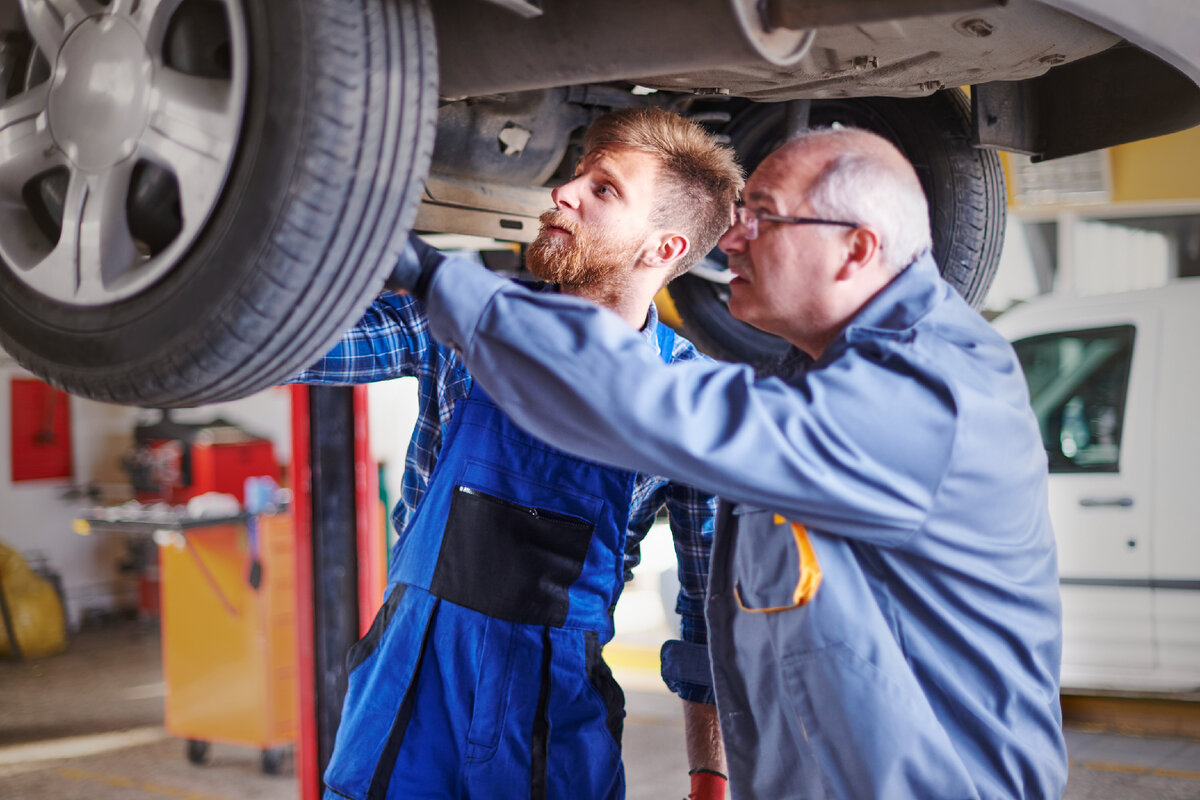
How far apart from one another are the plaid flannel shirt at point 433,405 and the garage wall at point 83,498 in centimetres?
527

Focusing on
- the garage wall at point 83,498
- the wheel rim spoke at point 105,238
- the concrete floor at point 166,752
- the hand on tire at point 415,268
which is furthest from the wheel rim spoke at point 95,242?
the garage wall at point 83,498

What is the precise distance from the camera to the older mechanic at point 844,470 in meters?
0.97

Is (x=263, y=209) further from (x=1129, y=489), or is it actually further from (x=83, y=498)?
(x=83, y=498)

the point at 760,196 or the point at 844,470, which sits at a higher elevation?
the point at 760,196

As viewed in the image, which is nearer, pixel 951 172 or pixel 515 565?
pixel 515 565

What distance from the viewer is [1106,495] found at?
4.21 metres

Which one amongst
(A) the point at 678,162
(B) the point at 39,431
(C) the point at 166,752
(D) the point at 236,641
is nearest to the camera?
(A) the point at 678,162

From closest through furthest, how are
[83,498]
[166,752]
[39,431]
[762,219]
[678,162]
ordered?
1. [762,219]
2. [678,162]
3. [166,752]
4. [39,431]
5. [83,498]

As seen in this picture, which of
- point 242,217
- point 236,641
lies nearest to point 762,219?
point 242,217

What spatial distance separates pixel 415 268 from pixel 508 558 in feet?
1.71

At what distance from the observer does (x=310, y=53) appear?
952 mm

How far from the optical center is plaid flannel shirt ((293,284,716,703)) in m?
1.49

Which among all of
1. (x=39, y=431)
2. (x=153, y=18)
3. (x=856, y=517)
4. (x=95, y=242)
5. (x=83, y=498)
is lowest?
(x=83, y=498)

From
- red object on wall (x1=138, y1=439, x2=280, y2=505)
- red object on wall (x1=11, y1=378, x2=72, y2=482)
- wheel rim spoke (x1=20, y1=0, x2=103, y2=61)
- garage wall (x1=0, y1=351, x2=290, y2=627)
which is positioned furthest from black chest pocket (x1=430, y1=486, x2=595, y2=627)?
red object on wall (x1=11, y1=378, x2=72, y2=482)
